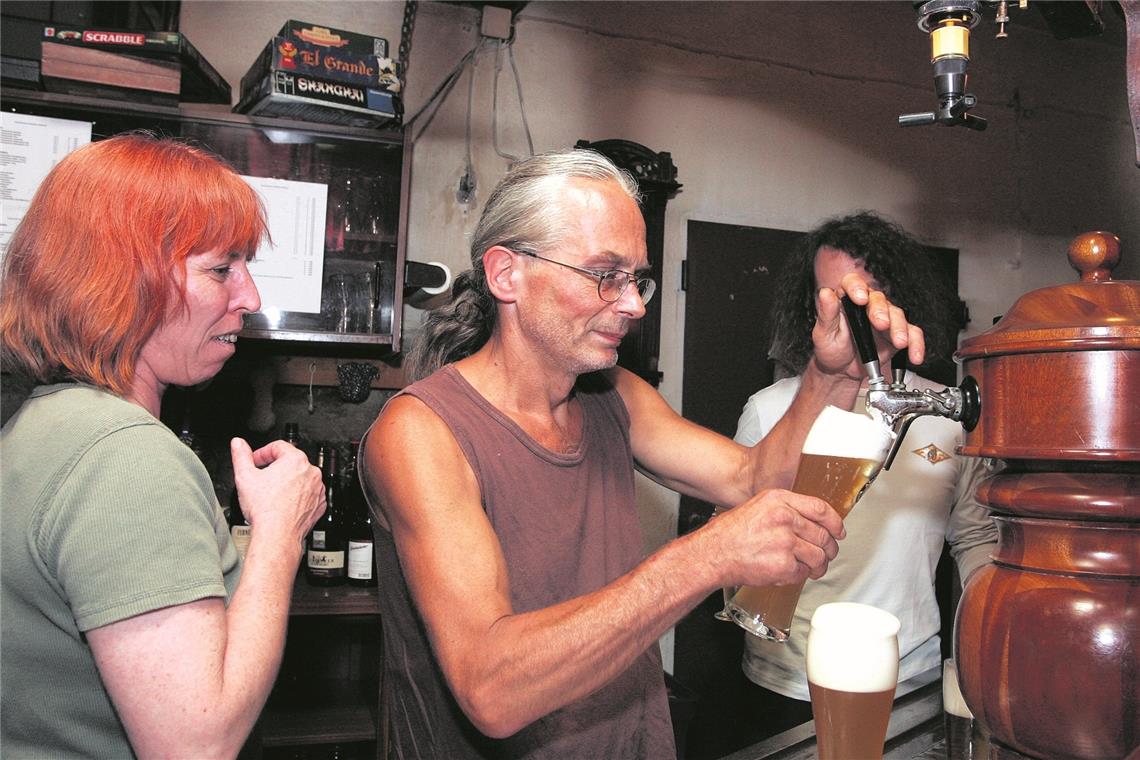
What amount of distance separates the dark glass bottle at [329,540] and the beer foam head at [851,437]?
1844mm

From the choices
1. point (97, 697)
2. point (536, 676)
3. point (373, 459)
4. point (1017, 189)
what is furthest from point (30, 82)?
point (1017, 189)

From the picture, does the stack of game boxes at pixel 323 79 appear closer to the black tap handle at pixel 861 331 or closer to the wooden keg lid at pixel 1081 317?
the black tap handle at pixel 861 331

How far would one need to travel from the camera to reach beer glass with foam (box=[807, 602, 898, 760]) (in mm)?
895

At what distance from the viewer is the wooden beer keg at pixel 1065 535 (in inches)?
32.5

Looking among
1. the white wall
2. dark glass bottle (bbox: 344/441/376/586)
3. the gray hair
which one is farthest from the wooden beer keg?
the white wall

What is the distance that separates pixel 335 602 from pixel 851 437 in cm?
191

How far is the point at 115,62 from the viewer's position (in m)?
2.60

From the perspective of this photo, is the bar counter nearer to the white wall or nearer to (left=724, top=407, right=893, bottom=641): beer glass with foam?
(left=724, top=407, right=893, bottom=641): beer glass with foam

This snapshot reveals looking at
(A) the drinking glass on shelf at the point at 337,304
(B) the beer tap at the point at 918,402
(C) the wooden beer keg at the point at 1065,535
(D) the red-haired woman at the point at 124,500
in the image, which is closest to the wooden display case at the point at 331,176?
(A) the drinking glass on shelf at the point at 337,304

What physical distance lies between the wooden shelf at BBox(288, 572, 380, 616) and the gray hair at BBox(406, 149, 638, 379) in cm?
105

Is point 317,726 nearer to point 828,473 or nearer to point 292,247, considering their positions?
point 292,247

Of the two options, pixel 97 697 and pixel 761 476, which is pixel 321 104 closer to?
pixel 761 476

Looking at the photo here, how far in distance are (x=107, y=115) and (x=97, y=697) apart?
6.92ft

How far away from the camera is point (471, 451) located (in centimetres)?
141
